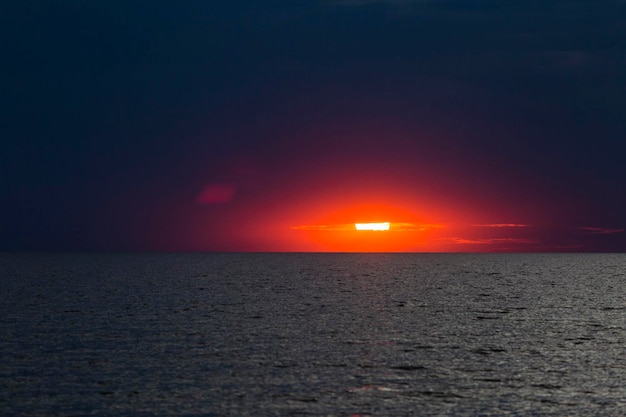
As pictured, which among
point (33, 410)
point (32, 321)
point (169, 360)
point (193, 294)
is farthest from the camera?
point (193, 294)

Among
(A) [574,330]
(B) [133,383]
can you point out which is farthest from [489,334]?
(B) [133,383]

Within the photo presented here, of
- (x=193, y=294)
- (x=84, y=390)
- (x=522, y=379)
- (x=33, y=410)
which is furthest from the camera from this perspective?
(x=193, y=294)

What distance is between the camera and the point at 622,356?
4694 centimetres

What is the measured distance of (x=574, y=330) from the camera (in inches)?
2462

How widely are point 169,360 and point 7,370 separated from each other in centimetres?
841

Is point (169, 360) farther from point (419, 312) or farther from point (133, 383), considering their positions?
point (419, 312)

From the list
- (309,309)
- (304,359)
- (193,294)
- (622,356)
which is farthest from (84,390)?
(193,294)

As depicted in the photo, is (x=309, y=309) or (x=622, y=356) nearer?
(x=622, y=356)

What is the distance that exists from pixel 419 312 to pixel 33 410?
174ft

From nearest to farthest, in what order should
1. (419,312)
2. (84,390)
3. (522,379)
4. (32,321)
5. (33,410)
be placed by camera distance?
(33,410) → (84,390) → (522,379) → (32,321) → (419,312)

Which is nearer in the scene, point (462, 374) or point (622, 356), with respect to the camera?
point (462, 374)

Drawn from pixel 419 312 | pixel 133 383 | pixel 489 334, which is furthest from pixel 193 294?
pixel 133 383

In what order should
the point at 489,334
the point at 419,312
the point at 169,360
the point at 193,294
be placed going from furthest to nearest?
the point at 193,294 → the point at 419,312 → the point at 489,334 → the point at 169,360

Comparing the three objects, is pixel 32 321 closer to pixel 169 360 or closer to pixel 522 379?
pixel 169 360
